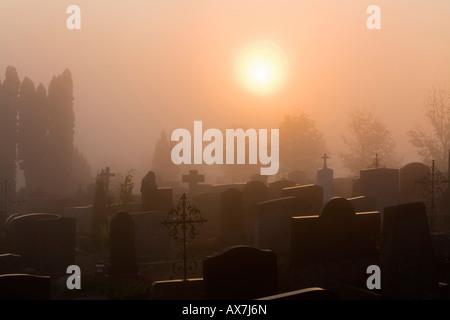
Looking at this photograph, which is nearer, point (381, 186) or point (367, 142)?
point (381, 186)

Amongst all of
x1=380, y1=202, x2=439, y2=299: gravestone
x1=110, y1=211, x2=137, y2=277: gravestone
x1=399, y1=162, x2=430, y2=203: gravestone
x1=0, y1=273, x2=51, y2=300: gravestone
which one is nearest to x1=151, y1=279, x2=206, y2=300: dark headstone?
x1=0, y1=273, x2=51, y2=300: gravestone

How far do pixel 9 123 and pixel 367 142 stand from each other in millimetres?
29655

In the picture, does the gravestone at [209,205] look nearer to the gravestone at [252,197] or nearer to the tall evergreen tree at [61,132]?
the gravestone at [252,197]

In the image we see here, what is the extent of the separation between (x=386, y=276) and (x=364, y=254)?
88.7 inches

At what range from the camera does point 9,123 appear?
44438mm

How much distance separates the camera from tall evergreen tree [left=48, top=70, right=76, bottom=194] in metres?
44.7

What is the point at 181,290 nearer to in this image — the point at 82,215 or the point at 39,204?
the point at 82,215

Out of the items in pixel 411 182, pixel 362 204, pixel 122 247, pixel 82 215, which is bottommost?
pixel 82 215

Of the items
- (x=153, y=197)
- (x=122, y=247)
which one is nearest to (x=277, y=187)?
(x=153, y=197)

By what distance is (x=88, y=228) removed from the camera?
997 inches

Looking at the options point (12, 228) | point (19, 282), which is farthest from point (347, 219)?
point (12, 228)
